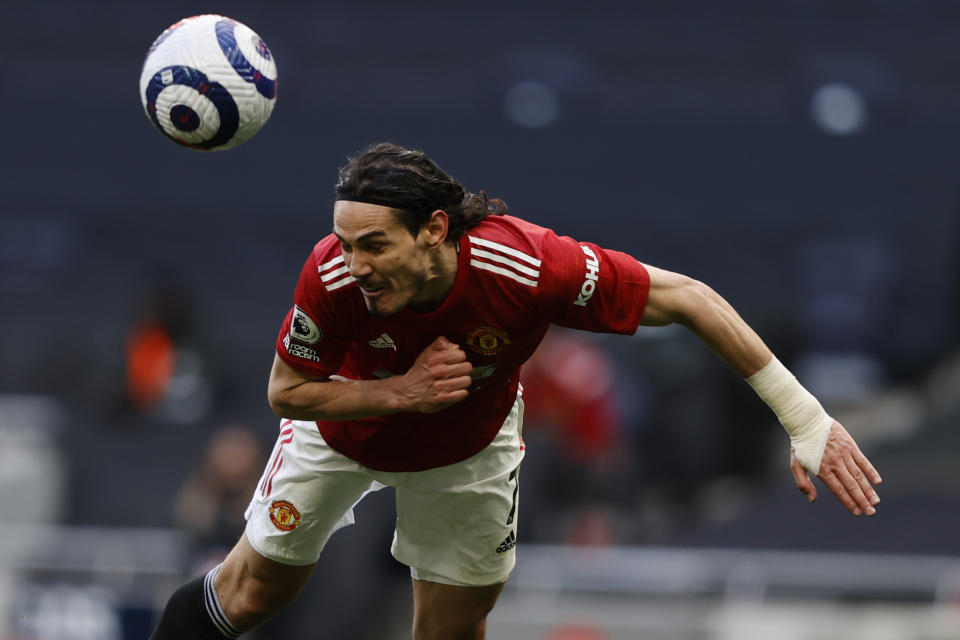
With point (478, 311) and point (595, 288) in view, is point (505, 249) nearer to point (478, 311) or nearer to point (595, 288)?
point (478, 311)

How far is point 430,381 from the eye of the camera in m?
4.52

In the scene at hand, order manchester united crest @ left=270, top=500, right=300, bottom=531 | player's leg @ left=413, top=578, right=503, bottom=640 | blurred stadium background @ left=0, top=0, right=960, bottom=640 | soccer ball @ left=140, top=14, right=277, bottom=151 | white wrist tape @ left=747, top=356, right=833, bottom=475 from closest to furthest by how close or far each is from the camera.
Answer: white wrist tape @ left=747, top=356, right=833, bottom=475 → soccer ball @ left=140, top=14, right=277, bottom=151 → manchester united crest @ left=270, top=500, right=300, bottom=531 → player's leg @ left=413, top=578, right=503, bottom=640 → blurred stadium background @ left=0, top=0, right=960, bottom=640

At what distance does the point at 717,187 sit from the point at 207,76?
10906 millimetres

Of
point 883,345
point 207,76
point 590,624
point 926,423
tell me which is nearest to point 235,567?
point 207,76

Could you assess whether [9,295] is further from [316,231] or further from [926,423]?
[926,423]

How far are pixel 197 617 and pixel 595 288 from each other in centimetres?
193

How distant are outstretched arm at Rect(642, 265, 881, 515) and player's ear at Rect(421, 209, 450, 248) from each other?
2.50 ft

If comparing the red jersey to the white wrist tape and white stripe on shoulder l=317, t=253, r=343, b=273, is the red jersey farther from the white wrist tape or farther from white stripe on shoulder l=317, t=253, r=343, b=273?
the white wrist tape

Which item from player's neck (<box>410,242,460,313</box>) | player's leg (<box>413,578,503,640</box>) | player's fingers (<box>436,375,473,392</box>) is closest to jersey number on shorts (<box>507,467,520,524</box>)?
player's leg (<box>413,578,503,640</box>)

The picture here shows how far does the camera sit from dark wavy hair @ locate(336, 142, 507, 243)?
4418mm

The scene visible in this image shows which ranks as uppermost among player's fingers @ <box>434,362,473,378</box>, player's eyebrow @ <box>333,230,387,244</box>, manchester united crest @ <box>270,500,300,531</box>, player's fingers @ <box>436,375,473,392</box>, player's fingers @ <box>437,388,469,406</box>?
player's eyebrow @ <box>333,230,387,244</box>

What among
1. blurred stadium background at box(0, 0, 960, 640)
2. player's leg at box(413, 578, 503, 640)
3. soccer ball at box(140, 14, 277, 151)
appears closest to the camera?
soccer ball at box(140, 14, 277, 151)

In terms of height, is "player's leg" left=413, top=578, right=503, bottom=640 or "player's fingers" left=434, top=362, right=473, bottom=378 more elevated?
"player's fingers" left=434, top=362, right=473, bottom=378

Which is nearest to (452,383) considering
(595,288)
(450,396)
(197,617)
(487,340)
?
(450,396)
